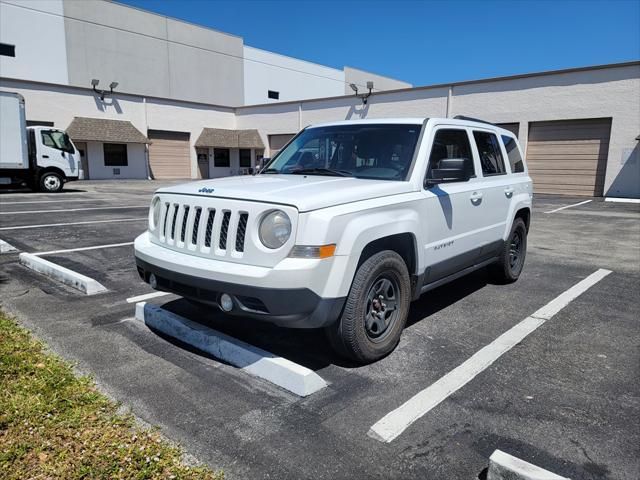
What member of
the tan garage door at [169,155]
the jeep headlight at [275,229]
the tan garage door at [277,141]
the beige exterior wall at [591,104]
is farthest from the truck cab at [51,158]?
the beige exterior wall at [591,104]

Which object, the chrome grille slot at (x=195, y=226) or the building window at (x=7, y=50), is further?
the building window at (x=7, y=50)

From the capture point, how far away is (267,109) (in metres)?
35.6

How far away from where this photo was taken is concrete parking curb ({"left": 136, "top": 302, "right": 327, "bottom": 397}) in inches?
129

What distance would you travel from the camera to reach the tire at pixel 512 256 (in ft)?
19.3

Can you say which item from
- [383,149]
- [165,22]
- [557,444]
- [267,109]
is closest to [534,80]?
[267,109]

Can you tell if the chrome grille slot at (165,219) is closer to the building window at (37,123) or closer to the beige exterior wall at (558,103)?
the beige exterior wall at (558,103)

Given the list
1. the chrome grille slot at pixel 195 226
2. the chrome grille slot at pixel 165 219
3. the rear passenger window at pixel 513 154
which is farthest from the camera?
the rear passenger window at pixel 513 154

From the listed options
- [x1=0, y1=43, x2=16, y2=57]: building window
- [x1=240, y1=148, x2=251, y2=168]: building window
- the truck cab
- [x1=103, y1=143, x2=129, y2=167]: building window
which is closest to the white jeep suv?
the truck cab

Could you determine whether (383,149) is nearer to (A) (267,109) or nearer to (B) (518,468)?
(B) (518,468)

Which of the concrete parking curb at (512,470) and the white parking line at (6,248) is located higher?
the concrete parking curb at (512,470)

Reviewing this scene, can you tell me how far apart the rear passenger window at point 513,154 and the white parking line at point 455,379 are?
1.78 m

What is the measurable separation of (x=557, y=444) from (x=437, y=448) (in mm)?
690

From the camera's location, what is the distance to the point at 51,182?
19.2 m

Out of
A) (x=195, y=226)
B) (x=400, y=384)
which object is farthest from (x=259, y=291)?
(x=400, y=384)
